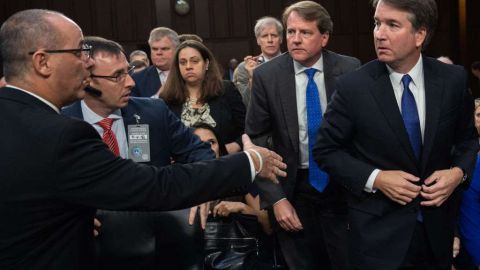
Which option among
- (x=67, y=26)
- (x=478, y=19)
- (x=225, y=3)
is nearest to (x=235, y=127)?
(x=67, y=26)

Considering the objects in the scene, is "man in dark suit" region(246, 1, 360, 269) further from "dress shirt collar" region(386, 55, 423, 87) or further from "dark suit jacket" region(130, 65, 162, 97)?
"dark suit jacket" region(130, 65, 162, 97)

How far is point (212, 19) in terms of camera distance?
10492mm

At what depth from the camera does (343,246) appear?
98.7 inches

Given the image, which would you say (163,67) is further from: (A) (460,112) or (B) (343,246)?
(A) (460,112)

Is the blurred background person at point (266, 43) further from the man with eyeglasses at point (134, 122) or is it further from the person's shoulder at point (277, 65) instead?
the man with eyeglasses at point (134, 122)

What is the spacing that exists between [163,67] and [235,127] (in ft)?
4.28

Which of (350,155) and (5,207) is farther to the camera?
(350,155)

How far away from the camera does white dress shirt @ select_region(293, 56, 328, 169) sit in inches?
99.7

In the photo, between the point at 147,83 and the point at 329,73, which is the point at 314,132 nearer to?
the point at 329,73

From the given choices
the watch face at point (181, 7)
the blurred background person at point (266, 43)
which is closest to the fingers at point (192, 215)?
the blurred background person at point (266, 43)

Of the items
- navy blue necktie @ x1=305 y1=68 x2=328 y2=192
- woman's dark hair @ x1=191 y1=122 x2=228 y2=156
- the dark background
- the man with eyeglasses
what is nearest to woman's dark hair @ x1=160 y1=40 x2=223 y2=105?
woman's dark hair @ x1=191 y1=122 x2=228 y2=156

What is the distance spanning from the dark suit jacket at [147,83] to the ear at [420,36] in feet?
8.41

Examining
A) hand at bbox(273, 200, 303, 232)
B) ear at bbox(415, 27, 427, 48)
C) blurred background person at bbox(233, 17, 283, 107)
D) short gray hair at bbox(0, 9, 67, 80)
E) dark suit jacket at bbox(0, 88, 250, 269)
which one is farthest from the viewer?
blurred background person at bbox(233, 17, 283, 107)

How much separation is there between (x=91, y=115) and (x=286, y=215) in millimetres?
936
